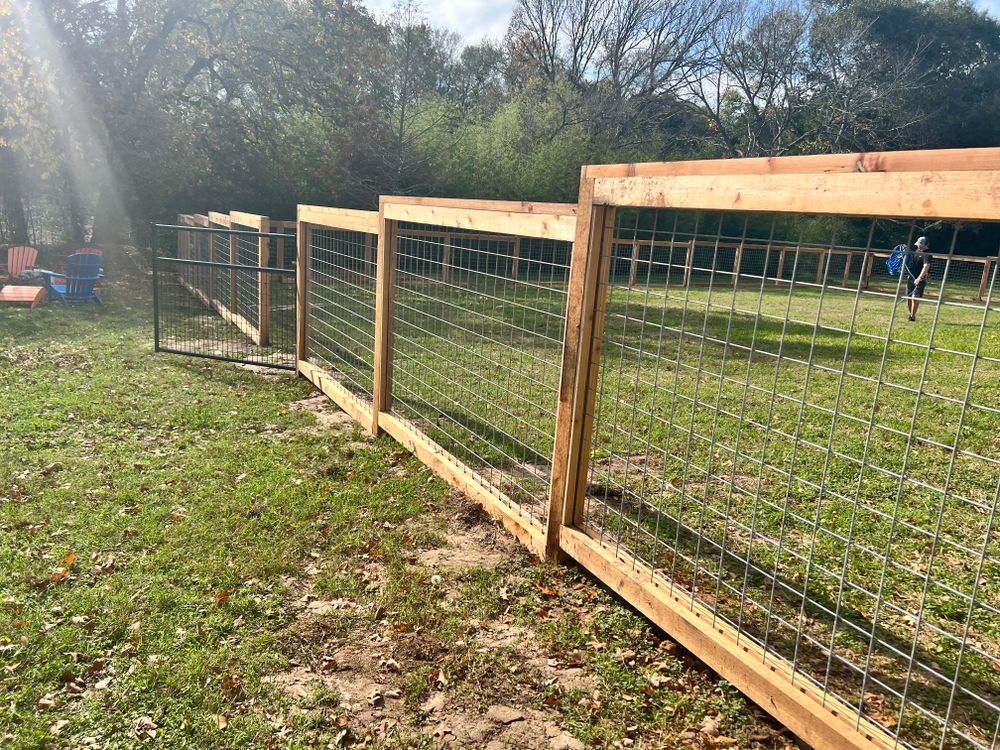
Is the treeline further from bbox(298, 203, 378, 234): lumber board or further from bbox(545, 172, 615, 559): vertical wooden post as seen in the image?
bbox(545, 172, 615, 559): vertical wooden post

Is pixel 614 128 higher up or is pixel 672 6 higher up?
pixel 672 6

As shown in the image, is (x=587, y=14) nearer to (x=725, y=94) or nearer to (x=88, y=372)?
(x=725, y=94)

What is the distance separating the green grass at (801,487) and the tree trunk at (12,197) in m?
15.4

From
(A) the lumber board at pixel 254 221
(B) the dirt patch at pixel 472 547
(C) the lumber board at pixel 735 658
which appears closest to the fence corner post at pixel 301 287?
(A) the lumber board at pixel 254 221

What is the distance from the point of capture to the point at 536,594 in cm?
391

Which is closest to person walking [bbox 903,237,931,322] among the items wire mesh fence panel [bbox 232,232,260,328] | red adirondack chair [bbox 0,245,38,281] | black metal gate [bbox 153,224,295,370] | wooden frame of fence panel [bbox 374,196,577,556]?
wooden frame of fence panel [bbox 374,196,577,556]

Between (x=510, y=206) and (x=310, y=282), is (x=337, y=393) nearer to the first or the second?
(x=310, y=282)

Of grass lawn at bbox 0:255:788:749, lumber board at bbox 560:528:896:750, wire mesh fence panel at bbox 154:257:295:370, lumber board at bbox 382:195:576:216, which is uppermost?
lumber board at bbox 382:195:576:216

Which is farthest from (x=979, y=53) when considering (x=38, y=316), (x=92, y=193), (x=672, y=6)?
(x=38, y=316)

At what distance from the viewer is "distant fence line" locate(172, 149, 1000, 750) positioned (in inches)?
101

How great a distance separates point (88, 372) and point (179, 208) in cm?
1499

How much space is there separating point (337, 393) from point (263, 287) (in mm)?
2588

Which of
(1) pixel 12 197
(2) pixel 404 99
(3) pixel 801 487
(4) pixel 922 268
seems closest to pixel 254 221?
(3) pixel 801 487

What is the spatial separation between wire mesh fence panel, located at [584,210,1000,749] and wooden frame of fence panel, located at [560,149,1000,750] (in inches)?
3.8
